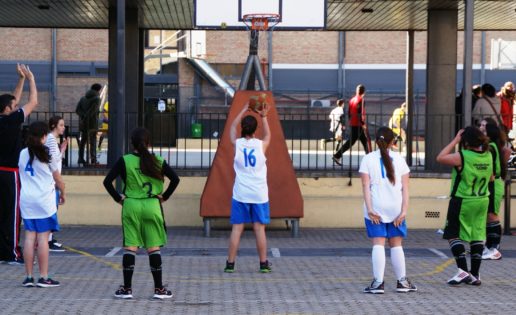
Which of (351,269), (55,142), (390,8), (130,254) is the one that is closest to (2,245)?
(55,142)

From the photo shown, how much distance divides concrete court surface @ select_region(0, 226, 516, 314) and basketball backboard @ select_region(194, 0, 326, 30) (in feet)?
10.3

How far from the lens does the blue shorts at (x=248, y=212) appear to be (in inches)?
484

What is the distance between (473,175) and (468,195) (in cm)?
21

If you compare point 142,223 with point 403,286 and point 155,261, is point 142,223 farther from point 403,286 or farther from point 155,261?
point 403,286

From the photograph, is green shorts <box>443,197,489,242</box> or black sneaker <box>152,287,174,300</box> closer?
black sneaker <box>152,287,174,300</box>

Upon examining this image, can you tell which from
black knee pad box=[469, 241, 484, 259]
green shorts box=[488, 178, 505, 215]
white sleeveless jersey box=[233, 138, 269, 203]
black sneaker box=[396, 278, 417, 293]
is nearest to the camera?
black sneaker box=[396, 278, 417, 293]

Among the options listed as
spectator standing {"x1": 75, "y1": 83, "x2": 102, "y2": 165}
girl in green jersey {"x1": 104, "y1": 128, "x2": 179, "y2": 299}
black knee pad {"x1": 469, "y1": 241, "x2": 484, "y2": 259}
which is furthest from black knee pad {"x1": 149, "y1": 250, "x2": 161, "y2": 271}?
spectator standing {"x1": 75, "y1": 83, "x2": 102, "y2": 165}

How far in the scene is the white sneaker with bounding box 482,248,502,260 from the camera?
13.9 metres

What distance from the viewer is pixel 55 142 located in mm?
13391

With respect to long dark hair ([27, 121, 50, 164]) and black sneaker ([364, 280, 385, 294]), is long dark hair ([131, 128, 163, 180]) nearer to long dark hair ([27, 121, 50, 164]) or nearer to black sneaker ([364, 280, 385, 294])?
long dark hair ([27, 121, 50, 164])

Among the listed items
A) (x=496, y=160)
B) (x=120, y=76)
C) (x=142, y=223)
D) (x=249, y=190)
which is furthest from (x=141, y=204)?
(x=120, y=76)

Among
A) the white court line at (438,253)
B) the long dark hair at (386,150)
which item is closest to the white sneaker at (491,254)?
the white court line at (438,253)

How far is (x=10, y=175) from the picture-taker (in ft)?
42.5

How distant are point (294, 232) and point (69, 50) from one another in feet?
114
